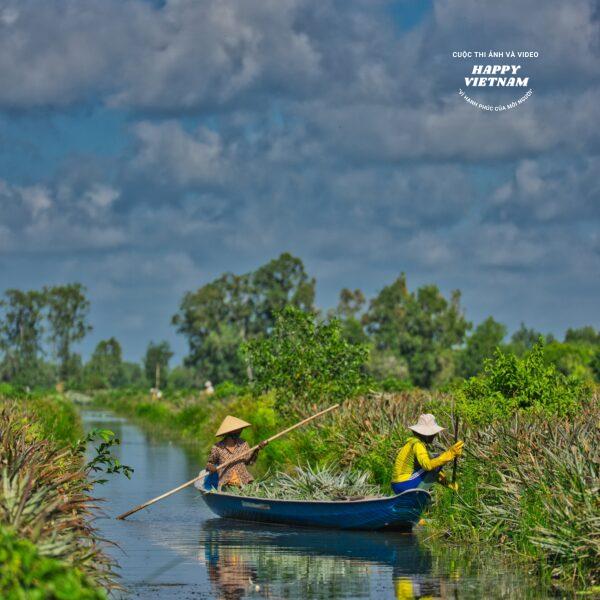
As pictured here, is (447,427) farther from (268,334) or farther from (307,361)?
(268,334)

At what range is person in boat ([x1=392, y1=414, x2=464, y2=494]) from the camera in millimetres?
18094

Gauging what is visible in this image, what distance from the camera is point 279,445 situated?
92.6 feet

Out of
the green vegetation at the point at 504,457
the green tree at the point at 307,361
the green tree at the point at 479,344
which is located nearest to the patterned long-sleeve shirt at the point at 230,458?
the green vegetation at the point at 504,457

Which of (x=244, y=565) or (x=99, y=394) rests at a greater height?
(x=99, y=394)

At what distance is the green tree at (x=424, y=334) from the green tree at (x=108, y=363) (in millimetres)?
59596

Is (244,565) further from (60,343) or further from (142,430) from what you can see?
(60,343)

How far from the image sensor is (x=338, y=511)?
19281 mm

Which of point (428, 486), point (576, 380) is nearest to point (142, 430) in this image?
point (576, 380)

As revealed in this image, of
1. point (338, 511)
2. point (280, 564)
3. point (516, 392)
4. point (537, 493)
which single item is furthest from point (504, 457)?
point (516, 392)

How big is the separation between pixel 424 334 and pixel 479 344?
16.2ft

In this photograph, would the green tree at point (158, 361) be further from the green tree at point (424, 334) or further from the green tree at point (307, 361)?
the green tree at point (307, 361)

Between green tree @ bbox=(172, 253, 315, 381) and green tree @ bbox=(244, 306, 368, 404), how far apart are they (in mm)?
68318

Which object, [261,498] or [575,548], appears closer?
[575,548]

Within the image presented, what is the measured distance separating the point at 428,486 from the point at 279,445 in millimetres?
10075
